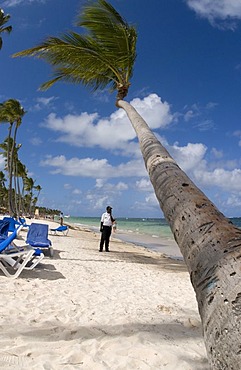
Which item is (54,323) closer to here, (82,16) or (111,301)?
(111,301)

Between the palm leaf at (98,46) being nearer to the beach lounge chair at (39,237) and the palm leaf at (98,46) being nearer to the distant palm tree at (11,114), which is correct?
the beach lounge chair at (39,237)

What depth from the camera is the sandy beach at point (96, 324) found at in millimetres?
2779

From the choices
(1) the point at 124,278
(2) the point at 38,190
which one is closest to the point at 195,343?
(1) the point at 124,278

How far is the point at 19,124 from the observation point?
31.2m

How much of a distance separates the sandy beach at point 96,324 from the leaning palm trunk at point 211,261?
6.01 feet

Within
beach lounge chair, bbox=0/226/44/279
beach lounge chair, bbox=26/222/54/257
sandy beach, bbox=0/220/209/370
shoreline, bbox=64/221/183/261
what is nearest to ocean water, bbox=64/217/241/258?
shoreline, bbox=64/221/183/261

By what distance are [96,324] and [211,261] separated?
3.01 meters

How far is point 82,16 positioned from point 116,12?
832 mm

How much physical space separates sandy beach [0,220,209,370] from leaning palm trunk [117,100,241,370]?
1832 mm

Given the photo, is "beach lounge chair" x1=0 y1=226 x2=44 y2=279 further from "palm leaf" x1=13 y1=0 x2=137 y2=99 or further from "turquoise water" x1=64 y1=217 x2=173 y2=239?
"turquoise water" x1=64 y1=217 x2=173 y2=239

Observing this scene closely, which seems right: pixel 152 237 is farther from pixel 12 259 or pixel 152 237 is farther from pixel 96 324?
pixel 96 324

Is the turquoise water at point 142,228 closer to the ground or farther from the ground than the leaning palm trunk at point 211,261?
closer to the ground

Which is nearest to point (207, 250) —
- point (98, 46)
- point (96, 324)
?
point (96, 324)

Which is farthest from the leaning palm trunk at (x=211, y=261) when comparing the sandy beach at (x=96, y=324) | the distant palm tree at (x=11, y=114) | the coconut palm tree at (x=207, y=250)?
the distant palm tree at (x=11, y=114)
